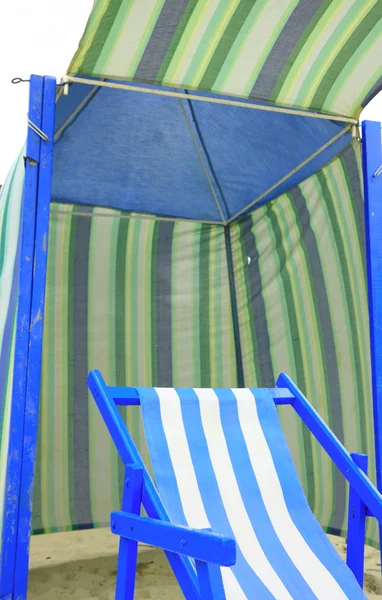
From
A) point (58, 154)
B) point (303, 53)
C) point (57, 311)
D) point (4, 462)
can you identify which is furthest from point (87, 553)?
point (303, 53)

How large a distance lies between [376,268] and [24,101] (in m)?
1.58

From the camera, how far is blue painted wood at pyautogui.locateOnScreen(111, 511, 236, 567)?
1.30m

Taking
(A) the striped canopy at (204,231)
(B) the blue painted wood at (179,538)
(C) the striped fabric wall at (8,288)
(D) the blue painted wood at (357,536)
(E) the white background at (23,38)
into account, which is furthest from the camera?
(E) the white background at (23,38)

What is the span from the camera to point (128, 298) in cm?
→ 388

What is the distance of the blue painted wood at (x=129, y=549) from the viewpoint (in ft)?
5.43

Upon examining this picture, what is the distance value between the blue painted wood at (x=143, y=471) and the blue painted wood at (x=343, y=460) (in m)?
0.68

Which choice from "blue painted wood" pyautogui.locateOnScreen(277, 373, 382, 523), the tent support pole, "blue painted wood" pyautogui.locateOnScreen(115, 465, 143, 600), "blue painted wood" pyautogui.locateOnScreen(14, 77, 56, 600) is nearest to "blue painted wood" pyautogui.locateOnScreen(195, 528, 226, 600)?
"blue painted wood" pyautogui.locateOnScreen(115, 465, 143, 600)

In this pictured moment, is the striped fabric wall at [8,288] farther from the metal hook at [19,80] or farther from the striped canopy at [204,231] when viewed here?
the metal hook at [19,80]

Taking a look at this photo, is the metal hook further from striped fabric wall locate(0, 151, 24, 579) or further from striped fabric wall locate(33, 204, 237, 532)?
striped fabric wall locate(33, 204, 237, 532)

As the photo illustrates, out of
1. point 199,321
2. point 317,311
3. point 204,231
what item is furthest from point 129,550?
point 204,231

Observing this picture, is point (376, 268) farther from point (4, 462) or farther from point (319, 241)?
point (4, 462)

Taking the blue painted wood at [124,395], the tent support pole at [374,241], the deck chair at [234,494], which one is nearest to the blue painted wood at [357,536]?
the deck chair at [234,494]

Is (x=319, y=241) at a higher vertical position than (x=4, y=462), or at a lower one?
higher

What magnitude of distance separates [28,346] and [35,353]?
0.03m
